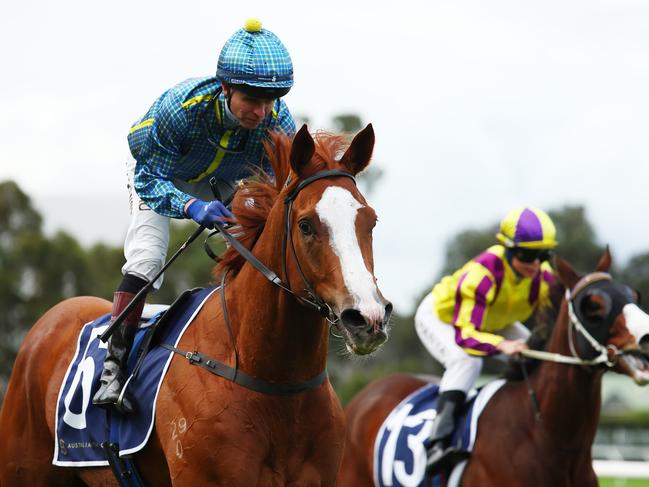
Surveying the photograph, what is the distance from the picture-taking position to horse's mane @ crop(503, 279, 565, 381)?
24.4 ft

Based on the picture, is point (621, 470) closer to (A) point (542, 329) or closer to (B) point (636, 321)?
(A) point (542, 329)

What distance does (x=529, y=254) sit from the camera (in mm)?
7551

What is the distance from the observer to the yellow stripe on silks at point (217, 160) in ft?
16.5

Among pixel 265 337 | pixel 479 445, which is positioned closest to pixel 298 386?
pixel 265 337

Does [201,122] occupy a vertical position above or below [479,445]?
above

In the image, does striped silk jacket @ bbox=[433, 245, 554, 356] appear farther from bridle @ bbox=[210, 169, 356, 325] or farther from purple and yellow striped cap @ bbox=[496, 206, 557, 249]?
bridle @ bbox=[210, 169, 356, 325]

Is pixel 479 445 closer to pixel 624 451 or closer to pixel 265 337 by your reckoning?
pixel 265 337

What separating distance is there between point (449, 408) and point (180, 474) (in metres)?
3.50

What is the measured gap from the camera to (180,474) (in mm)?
4340

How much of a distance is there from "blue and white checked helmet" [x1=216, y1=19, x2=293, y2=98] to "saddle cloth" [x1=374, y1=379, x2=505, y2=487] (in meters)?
3.41

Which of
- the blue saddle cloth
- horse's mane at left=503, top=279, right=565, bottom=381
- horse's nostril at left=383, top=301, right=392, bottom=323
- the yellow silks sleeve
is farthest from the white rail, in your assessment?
horse's nostril at left=383, top=301, right=392, bottom=323

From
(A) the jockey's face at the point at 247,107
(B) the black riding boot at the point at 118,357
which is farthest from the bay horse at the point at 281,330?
(B) the black riding boot at the point at 118,357

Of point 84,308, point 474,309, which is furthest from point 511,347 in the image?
point 84,308

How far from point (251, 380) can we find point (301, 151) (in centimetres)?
90
